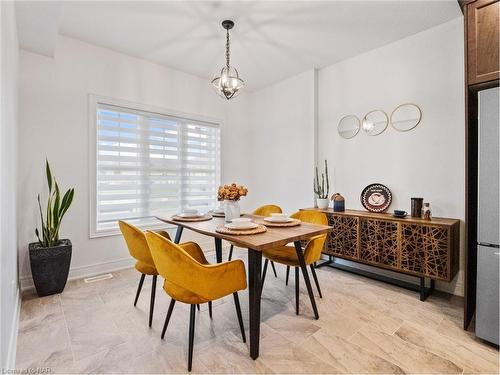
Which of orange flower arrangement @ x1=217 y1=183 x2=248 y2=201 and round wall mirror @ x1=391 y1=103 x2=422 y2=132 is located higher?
round wall mirror @ x1=391 y1=103 x2=422 y2=132

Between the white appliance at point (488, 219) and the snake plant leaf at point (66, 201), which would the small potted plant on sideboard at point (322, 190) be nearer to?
the white appliance at point (488, 219)

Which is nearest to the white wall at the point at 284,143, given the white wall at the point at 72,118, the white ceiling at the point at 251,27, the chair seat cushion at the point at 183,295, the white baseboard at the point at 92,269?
the white ceiling at the point at 251,27

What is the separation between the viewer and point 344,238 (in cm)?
312

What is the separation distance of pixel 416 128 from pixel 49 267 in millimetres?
4137

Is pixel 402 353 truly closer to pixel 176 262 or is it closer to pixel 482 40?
pixel 176 262

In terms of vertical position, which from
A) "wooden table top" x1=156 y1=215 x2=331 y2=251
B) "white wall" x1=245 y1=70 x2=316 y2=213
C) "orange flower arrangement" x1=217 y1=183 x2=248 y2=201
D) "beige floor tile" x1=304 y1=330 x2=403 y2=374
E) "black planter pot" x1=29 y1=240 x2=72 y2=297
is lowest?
"beige floor tile" x1=304 y1=330 x2=403 y2=374

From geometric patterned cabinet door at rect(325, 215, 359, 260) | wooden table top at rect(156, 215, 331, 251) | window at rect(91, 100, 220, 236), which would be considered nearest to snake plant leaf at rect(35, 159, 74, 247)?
window at rect(91, 100, 220, 236)

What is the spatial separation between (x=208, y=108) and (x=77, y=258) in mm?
2807

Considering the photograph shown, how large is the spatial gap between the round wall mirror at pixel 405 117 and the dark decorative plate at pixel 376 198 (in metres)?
0.73

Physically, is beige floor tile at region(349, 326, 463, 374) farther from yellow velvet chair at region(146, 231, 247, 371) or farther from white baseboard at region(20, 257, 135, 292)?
white baseboard at region(20, 257, 135, 292)

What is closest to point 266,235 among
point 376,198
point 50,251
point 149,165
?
point 376,198

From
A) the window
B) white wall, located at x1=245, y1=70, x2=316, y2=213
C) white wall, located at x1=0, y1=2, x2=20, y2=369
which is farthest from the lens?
white wall, located at x1=245, y1=70, x2=316, y2=213

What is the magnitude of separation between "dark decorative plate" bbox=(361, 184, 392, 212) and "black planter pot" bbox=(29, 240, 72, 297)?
3.43 meters

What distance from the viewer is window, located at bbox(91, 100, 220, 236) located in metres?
3.35
